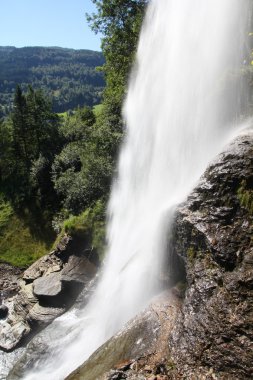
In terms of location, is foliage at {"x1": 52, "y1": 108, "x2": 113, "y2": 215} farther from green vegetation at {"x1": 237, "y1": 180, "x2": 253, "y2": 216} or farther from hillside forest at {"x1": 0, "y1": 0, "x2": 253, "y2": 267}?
green vegetation at {"x1": 237, "y1": 180, "x2": 253, "y2": 216}

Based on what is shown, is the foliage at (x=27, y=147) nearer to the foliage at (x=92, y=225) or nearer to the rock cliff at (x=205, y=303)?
the foliage at (x=92, y=225)

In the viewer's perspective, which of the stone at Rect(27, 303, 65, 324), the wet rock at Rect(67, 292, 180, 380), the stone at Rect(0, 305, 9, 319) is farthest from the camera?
the stone at Rect(0, 305, 9, 319)

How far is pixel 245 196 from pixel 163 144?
1019cm

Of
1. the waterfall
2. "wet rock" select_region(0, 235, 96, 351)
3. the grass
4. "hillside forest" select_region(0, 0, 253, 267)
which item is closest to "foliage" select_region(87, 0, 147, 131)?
"hillside forest" select_region(0, 0, 253, 267)

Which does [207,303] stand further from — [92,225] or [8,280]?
[8,280]

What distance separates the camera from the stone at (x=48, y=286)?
25256 millimetres

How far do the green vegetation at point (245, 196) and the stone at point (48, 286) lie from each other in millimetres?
17057

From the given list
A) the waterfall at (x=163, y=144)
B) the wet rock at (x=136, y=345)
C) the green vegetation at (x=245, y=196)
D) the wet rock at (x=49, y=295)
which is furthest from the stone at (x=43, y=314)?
the green vegetation at (x=245, y=196)

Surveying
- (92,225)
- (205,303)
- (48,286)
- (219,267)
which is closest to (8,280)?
(48,286)

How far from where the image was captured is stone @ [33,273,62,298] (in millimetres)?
25256

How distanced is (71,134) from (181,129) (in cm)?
3328

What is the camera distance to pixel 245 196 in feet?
39.7

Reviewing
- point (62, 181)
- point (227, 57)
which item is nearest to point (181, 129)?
point (227, 57)

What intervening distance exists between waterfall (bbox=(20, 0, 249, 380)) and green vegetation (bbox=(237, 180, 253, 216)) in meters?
3.58
